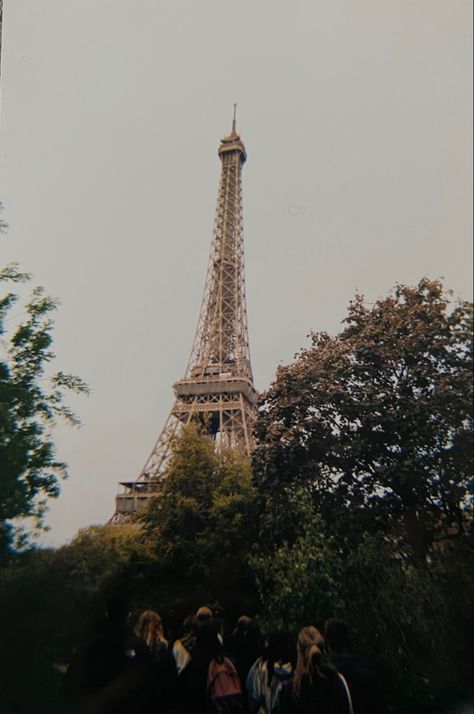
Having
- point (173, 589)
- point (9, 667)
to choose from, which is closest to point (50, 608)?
point (9, 667)

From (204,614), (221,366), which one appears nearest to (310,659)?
(204,614)

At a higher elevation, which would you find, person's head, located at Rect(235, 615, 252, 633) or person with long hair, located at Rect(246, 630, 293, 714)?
person's head, located at Rect(235, 615, 252, 633)

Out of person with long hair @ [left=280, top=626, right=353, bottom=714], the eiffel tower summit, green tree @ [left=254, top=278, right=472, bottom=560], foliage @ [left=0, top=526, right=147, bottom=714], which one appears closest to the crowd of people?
person with long hair @ [left=280, top=626, right=353, bottom=714]

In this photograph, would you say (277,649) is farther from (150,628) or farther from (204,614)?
(150,628)

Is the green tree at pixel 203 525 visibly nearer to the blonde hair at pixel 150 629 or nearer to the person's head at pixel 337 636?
the blonde hair at pixel 150 629

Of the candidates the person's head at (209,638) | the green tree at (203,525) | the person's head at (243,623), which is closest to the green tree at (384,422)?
the green tree at (203,525)

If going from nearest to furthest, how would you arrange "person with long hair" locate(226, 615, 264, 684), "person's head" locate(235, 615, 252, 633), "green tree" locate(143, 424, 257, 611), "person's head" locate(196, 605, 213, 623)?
"person with long hair" locate(226, 615, 264, 684) < "person's head" locate(235, 615, 252, 633) < "person's head" locate(196, 605, 213, 623) < "green tree" locate(143, 424, 257, 611)

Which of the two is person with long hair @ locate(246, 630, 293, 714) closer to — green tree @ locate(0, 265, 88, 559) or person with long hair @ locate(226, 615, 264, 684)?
person with long hair @ locate(226, 615, 264, 684)

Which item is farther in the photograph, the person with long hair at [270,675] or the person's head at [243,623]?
the person's head at [243,623]
